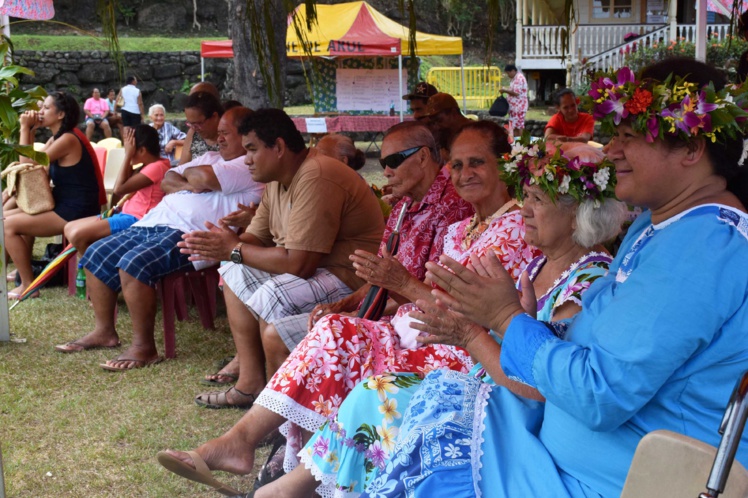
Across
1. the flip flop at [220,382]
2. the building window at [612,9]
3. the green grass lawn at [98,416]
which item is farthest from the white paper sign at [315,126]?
the building window at [612,9]

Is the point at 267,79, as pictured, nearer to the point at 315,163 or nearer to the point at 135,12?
the point at 315,163

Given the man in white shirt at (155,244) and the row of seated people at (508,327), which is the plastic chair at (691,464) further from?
the man in white shirt at (155,244)

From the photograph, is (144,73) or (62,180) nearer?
(62,180)

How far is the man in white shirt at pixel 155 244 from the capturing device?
506 centimetres

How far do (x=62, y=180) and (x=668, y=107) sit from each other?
571cm

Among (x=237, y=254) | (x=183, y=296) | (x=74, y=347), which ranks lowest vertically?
(x=74, y=347)

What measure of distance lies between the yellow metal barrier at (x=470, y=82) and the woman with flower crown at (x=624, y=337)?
21.7 meters

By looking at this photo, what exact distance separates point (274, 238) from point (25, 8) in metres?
3.14

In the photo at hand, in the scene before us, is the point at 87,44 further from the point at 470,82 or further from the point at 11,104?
the point at 11,104

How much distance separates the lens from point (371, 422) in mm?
2406

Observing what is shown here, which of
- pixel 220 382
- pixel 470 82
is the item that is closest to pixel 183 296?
pixel 220 382

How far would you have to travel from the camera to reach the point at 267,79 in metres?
3.05

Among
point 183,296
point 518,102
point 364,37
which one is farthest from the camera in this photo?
point 518,102

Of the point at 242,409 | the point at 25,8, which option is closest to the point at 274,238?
the point at 242,409
